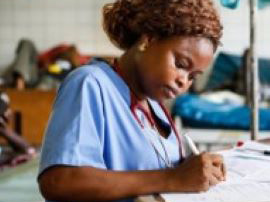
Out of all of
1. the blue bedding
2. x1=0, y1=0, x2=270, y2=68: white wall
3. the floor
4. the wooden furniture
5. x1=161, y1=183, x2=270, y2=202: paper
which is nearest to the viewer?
x1=161, y1=183, x2=270, y2=202: paper

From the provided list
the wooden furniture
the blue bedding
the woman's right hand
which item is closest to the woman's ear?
the woman's right hand

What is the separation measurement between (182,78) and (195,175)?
23 centimetres

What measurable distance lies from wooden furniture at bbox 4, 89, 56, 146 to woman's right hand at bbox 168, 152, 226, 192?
4.04m

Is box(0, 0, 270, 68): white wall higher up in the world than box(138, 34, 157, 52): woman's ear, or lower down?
lower down

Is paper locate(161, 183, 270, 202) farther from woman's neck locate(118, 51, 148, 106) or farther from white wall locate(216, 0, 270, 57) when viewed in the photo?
white wall locate(216, 0, 270, 57)

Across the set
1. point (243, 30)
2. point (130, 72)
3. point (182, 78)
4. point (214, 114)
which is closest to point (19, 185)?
point (130, 72)

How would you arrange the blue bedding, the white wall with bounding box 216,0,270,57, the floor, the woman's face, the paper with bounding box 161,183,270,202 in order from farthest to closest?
the white wall with bounding box 216,0,270,57 → the blue bedding → the floor → the woman's face → the paper with bounding box 161,183,270,202

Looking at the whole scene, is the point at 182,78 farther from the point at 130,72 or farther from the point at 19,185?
the point at 19,185

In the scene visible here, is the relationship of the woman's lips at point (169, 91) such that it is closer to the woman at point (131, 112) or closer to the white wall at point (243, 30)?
the woman at point (131, 112)

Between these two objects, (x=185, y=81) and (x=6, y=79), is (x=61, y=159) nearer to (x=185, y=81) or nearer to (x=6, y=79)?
(x=185, y=81)

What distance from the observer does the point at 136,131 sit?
3.95 feet

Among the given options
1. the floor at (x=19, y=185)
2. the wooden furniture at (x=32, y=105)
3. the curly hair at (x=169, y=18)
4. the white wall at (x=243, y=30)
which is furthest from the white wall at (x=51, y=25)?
the curly hair at (x=169, y=18)

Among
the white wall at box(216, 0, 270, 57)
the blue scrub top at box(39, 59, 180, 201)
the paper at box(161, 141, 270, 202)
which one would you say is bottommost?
the white wall at box(216, 0, 270, 57)

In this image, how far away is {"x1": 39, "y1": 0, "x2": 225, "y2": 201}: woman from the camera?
1088mm
